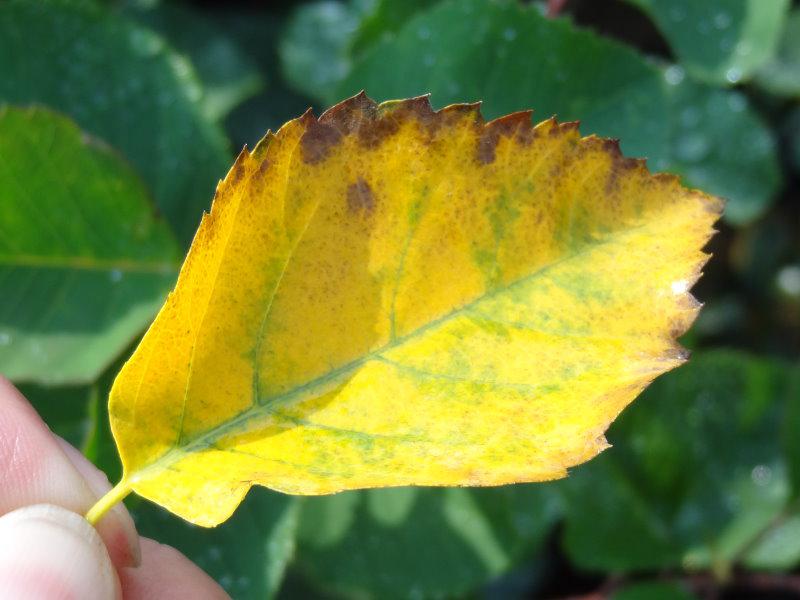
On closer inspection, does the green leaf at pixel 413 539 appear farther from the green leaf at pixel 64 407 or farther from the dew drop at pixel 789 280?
the dew drop at pixel 789 280

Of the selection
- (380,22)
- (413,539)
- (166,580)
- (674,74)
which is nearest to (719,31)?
(674,74)

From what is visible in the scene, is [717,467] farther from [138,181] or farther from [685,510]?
[138,181]

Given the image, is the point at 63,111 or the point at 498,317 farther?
the point at 63,111

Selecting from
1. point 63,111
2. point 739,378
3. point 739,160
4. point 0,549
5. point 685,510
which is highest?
point 63,111

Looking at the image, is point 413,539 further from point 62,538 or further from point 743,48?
point 743,48

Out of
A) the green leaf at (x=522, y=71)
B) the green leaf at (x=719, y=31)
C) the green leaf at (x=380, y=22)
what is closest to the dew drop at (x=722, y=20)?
the green leaf at (x=719, y=31)

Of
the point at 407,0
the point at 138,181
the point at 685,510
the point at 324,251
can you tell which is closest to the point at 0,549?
the point at 324,251

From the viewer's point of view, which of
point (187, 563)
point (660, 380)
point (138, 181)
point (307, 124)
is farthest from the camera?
point (660, 380)
